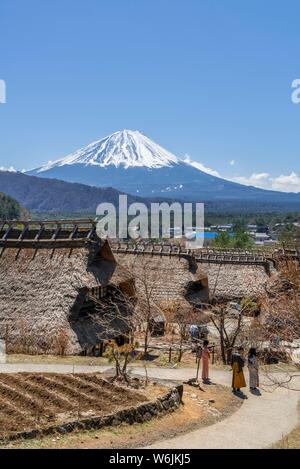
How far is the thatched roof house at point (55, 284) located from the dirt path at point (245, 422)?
2546 millimetres

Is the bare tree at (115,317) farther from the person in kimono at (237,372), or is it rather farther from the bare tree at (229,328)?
the person in kimono at (237,372)

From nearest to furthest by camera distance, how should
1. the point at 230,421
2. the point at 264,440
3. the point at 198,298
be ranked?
the point at 264,440
the point at 230,421
the point at 198,298

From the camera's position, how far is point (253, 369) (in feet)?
37.7

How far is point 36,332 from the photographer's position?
49.5 ft

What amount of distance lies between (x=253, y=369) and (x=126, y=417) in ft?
13.4

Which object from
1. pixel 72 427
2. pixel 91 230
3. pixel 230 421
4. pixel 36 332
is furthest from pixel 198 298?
pixel 72 427

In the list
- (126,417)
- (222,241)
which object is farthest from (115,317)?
(222,241)

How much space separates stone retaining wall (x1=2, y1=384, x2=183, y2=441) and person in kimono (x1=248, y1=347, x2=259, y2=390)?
6.81 ft

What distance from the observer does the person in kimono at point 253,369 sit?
448 inches

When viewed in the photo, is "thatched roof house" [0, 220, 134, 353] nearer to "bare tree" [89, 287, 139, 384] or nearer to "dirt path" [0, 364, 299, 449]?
"bare tree" [89, 287, 139, 384]

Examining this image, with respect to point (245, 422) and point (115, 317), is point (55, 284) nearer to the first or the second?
point (115, 317)

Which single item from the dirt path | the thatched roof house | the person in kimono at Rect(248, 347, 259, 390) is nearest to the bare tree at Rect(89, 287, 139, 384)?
the thatched roof house
